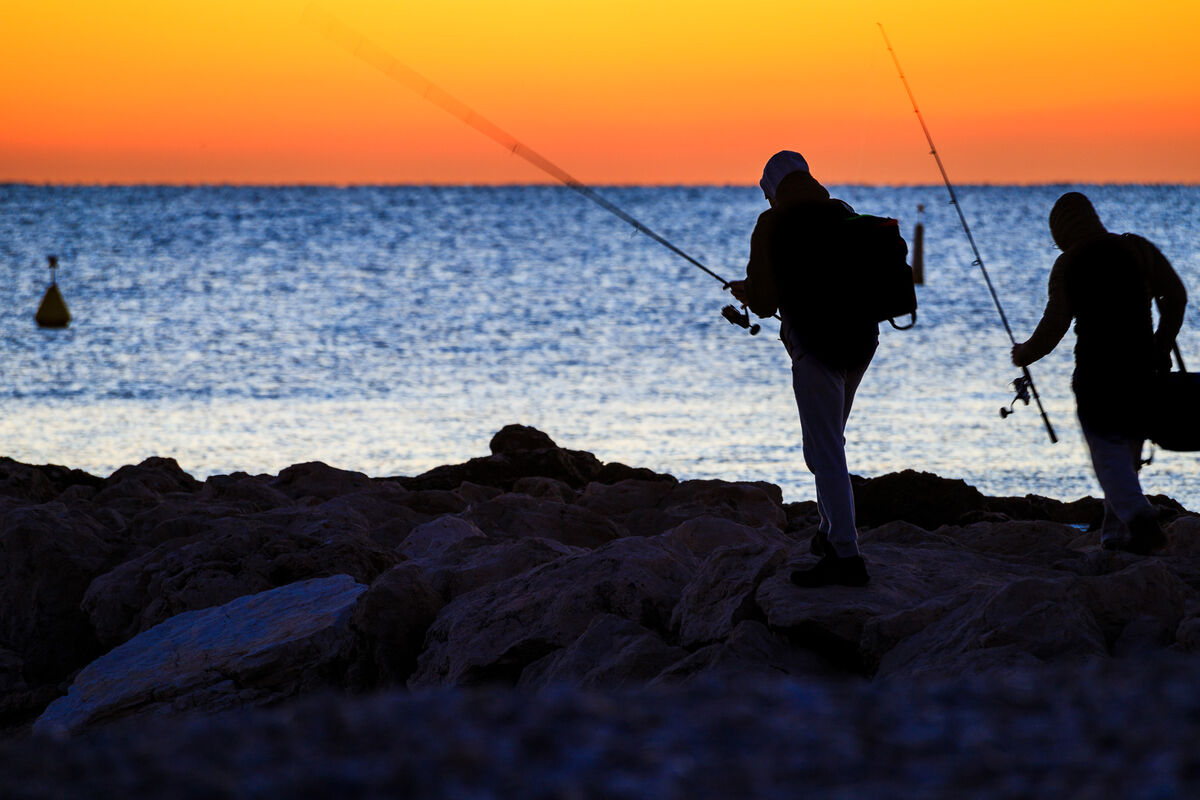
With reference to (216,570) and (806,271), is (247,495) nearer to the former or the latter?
(216,570)

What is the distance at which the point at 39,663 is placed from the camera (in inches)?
277

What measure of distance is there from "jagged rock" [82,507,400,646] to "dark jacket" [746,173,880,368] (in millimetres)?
2861

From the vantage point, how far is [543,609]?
5777 mm

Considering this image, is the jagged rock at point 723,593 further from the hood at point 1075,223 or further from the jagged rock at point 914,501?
the jagged rock at point 914,501

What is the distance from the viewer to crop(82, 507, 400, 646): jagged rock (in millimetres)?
6805

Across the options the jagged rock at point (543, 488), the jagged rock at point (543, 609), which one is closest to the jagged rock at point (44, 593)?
the jagged rock at point (543, 609)

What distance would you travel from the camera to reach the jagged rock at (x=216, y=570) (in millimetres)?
6805

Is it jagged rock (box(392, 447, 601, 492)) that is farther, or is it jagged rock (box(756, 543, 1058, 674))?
jagged rock (box(392, 447, 601, 492))

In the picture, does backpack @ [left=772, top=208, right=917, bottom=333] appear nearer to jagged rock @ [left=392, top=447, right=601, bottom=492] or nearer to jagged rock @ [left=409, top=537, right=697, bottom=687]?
jagged rock @ [left=409, top=537, right=697, bottom=687]

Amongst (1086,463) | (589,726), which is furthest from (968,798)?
(1086,463)

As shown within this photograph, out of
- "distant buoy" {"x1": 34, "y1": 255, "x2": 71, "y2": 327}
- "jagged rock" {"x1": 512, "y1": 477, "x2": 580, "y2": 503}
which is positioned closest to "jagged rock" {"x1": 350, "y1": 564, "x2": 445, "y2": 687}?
"jagged rock" {"x1": 512, "y1": 477, "x2": 580, "y2": 503}

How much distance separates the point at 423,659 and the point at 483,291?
35.4m

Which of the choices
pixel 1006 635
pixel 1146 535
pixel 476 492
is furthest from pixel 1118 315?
pixel 476 492

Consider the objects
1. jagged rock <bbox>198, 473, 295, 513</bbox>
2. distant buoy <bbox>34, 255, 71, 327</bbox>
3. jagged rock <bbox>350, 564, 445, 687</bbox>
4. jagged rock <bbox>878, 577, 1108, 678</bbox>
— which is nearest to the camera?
jagged rock <bbox>878, 577, 1108, 678</bbox>
